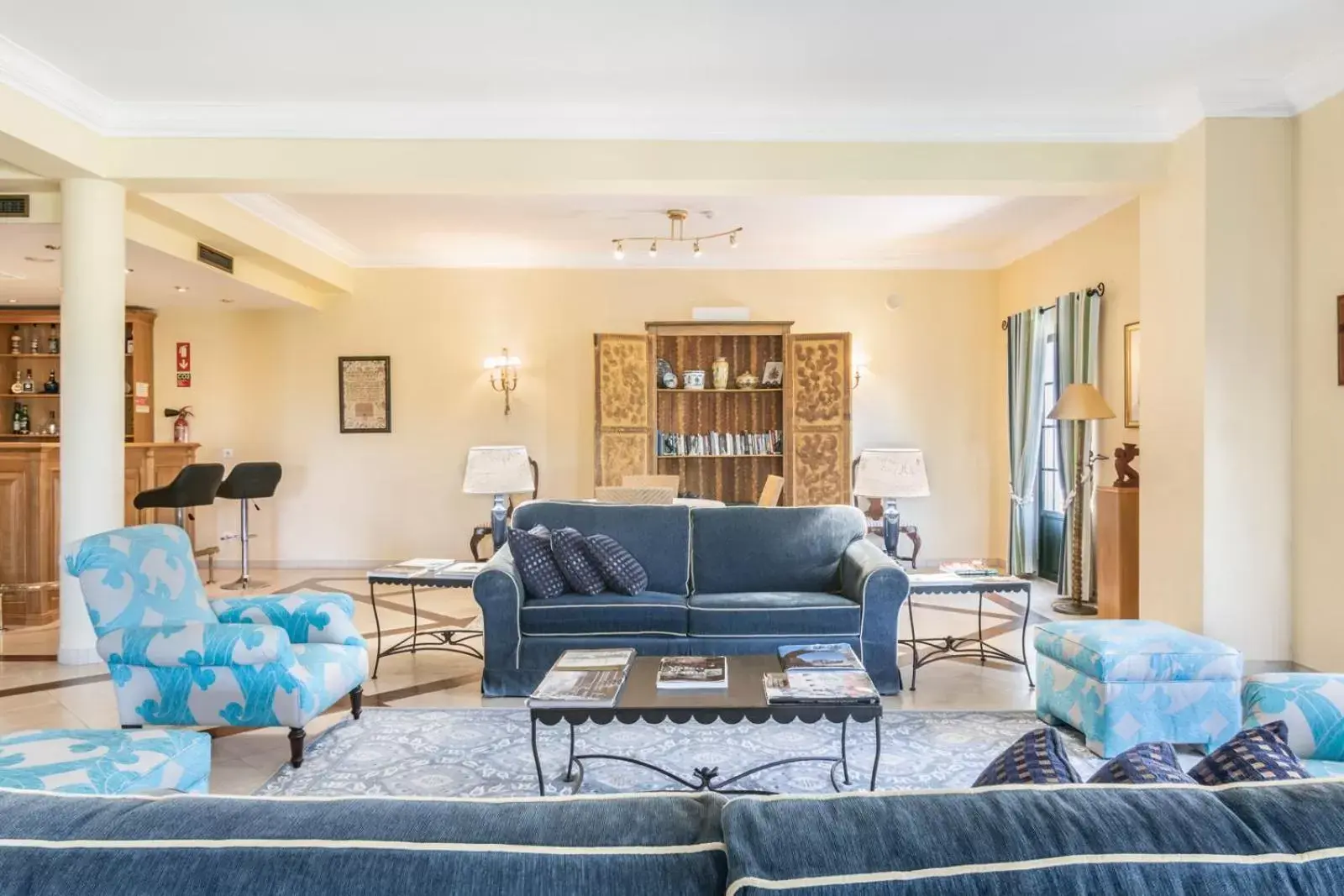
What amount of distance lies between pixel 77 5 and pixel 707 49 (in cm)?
265

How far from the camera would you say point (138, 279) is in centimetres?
660

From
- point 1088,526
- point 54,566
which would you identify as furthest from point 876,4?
point 54,566

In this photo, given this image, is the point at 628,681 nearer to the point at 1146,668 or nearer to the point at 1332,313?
the point at 1146,668

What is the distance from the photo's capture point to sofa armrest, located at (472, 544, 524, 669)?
155 inches

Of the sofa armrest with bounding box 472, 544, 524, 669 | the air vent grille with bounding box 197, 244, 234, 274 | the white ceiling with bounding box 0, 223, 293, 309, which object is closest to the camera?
the sofa armrest with bounding box 472, 544, 524, 669

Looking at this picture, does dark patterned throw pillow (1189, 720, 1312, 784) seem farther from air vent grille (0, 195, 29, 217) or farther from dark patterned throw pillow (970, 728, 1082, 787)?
air vent grille (0, 195, 29, 217)

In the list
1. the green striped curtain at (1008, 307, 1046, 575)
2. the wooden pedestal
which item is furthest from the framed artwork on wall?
the green striped curtain at (1008, 307, 1046, 575)

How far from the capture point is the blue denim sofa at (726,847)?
79cm

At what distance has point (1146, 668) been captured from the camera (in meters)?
3.15

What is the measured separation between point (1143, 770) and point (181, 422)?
28.5 ft

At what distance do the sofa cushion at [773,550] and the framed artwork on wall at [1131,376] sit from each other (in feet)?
7.95

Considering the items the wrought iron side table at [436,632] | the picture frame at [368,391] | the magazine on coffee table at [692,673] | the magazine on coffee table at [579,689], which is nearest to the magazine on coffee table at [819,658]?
the magazine on coffee table at [692,673]

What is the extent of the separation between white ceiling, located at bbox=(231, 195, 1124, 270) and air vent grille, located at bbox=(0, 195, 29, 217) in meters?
1.26

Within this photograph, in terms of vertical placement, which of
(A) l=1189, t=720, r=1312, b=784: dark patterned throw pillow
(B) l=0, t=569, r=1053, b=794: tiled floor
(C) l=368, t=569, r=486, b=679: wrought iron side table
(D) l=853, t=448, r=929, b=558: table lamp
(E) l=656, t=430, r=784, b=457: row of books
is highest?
(E) l=656, t=430, r=784, b=457: row of books
